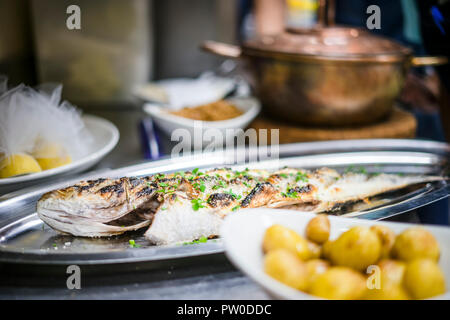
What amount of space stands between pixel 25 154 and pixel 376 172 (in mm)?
1471

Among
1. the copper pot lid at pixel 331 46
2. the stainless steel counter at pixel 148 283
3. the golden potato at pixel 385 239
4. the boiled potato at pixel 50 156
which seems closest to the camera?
the golden potato at pixel 385 239

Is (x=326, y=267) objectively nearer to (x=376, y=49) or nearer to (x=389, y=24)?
(x=376, y=49)

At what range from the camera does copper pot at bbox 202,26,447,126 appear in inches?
79.7

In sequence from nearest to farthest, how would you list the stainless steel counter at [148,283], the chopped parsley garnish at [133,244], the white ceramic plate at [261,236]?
the white ceramic plate at [261,236] < the stainless steel counter at [148,283] < the chopped parsley garnish at [133,244]

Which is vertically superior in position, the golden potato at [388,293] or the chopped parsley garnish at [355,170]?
the golden potato at [388,293]

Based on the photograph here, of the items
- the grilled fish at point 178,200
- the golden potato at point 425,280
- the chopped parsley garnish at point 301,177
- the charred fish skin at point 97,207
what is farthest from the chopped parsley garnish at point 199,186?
the golden potato at point 425,280

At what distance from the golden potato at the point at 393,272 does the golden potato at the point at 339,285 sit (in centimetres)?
5

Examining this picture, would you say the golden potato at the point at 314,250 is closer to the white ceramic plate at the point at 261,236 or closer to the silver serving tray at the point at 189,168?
the white ceramic plate at the point at 261,236

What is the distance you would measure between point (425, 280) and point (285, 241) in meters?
0.28

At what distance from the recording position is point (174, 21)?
9.98ft

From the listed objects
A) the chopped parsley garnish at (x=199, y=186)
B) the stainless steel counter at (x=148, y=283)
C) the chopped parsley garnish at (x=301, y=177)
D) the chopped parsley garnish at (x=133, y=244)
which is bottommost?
the stainless steel counter at (x=148, y=283)

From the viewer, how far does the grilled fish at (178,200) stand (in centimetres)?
117

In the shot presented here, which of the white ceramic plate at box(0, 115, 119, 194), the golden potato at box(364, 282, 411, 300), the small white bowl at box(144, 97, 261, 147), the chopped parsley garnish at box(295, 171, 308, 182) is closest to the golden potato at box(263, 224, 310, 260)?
the golden potato at box(364, 282, 411, 300)

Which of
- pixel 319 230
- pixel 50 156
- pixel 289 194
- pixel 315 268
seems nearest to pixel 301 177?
pixel 289 194
